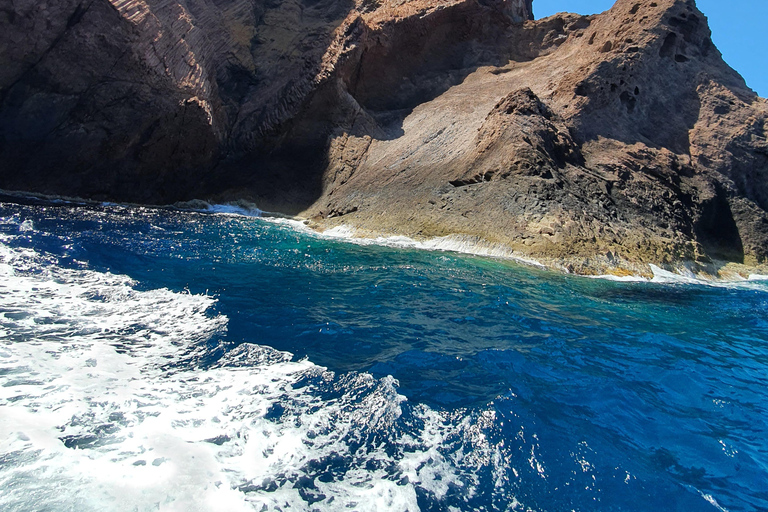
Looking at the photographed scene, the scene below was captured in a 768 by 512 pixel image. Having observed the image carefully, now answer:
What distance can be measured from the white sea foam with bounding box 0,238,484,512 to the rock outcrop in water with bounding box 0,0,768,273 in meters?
11.8

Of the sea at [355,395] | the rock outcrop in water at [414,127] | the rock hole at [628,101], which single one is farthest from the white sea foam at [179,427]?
the rock hole at [628,101]

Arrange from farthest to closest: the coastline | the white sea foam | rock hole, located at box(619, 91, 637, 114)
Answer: rock hole, located at box(619, 91, 637, 114)
the coastline
the white sea foam

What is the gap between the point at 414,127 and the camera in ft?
85.8

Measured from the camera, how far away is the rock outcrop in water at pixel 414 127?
59.6ft

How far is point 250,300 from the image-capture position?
8539 mm

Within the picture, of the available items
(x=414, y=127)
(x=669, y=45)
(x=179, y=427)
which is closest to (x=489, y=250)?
(x=414, y=127)

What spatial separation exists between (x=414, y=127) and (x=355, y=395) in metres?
23.0

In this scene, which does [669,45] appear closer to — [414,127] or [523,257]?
[414,127]

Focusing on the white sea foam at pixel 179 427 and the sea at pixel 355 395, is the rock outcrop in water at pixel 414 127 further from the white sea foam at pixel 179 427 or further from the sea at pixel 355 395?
the white sea foam at pixel 179 427

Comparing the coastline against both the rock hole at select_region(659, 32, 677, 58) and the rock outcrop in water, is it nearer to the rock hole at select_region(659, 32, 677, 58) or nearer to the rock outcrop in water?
the rock outcrop in water

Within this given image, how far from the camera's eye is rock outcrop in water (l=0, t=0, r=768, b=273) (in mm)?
18156

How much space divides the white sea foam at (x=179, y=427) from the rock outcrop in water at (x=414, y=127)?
11800 mm

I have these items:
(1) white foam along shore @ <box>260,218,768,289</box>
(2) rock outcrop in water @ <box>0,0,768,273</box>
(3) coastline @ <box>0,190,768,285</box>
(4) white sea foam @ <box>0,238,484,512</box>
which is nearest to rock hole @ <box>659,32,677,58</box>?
(2) rock outcrop in water @ <box>0,0,768,273</box>

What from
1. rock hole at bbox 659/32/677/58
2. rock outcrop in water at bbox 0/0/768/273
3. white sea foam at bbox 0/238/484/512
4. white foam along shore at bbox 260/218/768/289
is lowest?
white sea foam at bbox 0/238/484/512
